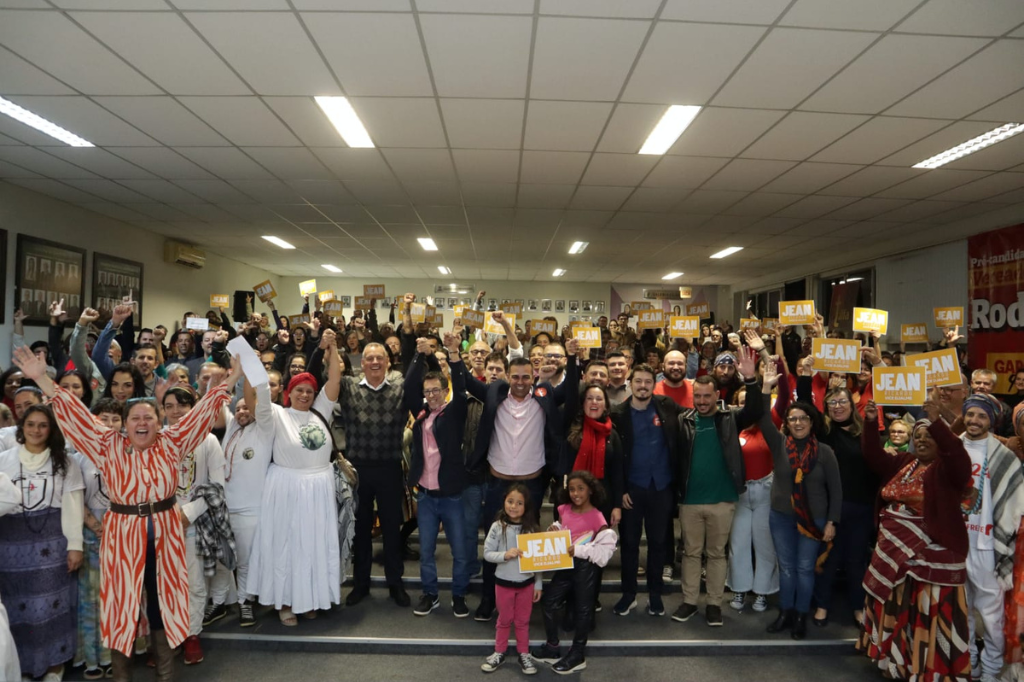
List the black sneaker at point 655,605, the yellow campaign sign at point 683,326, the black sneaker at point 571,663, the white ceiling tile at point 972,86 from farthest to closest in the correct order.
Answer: the yellow campaign sign at point 683,326, the black sneaker at point 655,605, the white ceiling tile at point 972,86, the black sneaker at point 571,663

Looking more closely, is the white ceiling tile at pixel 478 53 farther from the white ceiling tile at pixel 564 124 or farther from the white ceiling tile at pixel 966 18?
the white ceiling tile at pixel 966 18

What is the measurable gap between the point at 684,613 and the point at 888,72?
3800 mm

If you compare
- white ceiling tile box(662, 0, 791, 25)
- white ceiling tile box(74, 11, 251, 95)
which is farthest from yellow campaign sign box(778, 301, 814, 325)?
white ceiling tile box(74, 11, 251, 95)

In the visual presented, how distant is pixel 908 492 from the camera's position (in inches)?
121

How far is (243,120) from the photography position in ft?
15.8

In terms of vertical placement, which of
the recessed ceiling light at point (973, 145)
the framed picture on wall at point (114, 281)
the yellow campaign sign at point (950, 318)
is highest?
the recessed ceiling light at point (973, 145)

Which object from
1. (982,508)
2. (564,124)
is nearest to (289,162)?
(564,124)

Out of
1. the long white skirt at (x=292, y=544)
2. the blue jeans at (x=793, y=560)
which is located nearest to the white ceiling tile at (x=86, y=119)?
the long white skirt at (x=292, y=544)

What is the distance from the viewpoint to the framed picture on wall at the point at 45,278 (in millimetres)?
6836

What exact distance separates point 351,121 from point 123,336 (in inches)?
118

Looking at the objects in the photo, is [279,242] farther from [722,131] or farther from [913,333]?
[913,333]

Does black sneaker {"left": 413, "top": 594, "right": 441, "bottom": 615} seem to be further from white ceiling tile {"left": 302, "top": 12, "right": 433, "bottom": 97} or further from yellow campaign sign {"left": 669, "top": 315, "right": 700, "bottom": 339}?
white ceiling tile {"left": 302, "top": 12, "right": 433, "bottom": 97}

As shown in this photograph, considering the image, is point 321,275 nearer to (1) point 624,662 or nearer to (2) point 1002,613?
(1) point 624,662

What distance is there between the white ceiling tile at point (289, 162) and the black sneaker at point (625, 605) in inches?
190
